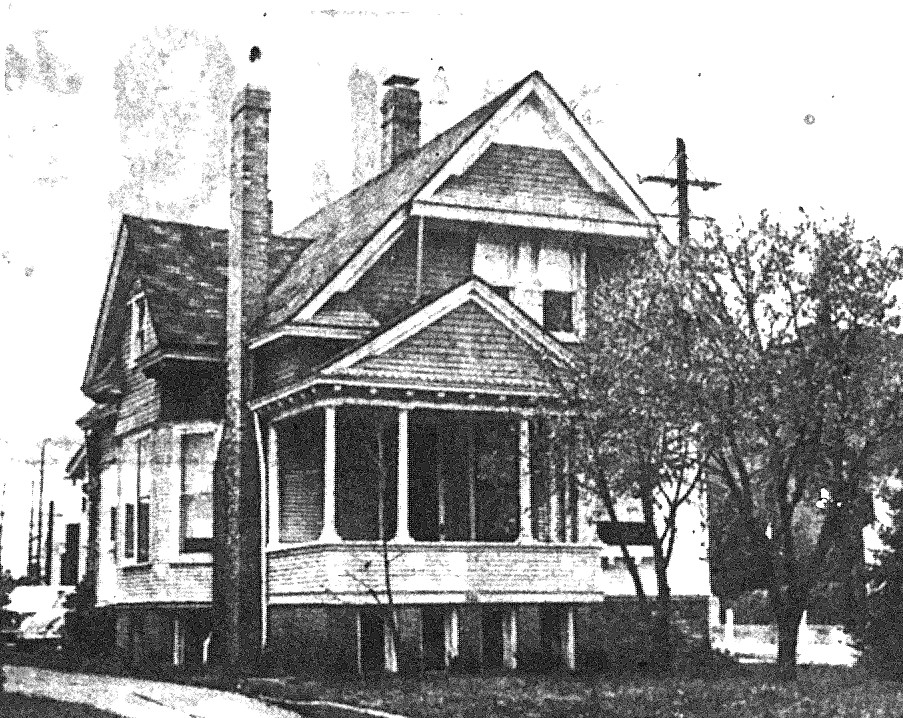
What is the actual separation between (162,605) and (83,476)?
9650mm

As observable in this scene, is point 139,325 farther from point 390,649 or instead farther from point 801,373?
point 801,373

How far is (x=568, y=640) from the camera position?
86.3 feet

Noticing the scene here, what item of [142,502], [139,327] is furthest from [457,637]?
[139,327]

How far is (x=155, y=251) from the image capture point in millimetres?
29625

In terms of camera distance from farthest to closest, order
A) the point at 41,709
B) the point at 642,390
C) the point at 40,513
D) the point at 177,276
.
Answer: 1. the point at 40,513
2. the point at 177,276
3. the point at 642,390
4. the point at 41,709

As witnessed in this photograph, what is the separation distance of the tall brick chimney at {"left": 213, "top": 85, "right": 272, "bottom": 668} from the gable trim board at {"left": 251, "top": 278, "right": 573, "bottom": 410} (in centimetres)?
121

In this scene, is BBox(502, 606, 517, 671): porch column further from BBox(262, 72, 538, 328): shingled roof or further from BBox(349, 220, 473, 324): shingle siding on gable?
BBox(262, 72, 538, 328): shingled roof

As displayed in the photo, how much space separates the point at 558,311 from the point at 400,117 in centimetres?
642

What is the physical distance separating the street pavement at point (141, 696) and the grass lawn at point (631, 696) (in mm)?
1175

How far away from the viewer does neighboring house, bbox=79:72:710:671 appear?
25.0 metres

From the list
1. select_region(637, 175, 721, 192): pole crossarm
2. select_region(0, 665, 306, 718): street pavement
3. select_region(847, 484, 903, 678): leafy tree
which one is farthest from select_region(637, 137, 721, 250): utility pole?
select_region(0, 665, 306, 718): street pavement

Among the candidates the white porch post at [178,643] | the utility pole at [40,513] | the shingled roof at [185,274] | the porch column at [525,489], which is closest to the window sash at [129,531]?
the white porch post at [178,643]

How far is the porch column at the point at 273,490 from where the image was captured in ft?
85.7

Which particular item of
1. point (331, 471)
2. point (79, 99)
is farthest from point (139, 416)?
point (79, 99)
